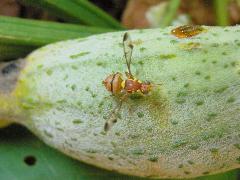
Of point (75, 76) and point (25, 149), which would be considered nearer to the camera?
point (75, 76)

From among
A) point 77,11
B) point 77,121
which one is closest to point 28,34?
point 77,11

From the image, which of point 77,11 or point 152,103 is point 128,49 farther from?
point 77,11

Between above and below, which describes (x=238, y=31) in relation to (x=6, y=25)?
below

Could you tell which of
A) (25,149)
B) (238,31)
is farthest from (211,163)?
(25,149)

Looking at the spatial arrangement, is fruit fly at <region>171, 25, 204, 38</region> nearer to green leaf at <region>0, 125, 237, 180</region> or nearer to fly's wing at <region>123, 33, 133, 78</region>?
fly's wing at <region>123, 33, 133, 78</region>

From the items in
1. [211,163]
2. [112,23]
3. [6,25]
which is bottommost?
[211,163]

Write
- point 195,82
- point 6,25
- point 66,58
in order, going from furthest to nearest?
point 6,25, point 66,58, point 195,82

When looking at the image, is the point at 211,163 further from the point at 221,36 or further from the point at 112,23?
the point at 112,23
